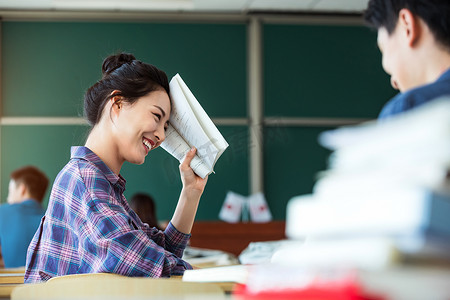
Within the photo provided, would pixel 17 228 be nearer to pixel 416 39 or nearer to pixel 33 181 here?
pixel 33 181

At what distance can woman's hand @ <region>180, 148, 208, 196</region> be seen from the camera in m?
2.07

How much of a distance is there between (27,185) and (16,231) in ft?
2.04

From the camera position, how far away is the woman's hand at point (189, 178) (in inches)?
81.7

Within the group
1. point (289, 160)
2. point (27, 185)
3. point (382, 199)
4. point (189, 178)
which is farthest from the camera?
point (289, 160)

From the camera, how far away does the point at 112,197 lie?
5.68 ft

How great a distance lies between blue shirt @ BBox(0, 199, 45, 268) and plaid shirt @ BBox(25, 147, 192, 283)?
206cm

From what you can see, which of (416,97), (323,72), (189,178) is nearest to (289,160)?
(323,72)

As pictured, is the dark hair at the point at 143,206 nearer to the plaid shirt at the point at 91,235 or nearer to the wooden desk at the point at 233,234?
the wooden desk at the point at 233,234

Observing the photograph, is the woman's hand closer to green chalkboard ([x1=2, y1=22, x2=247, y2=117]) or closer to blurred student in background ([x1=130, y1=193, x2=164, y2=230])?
blurred student in background ([x1=130, y1=193, x2=164, y2=230])

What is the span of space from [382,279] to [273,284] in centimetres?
12

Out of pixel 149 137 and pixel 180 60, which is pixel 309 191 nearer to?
pixel 180 60

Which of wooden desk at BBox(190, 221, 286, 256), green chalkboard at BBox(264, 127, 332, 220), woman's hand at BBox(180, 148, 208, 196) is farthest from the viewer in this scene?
green chalkboard at BBox(264, 127, 332, 220)

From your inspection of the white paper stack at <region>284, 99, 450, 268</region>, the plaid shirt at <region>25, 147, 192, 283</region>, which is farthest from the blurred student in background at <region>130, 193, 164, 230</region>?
the white paper stack at <region>284, 99, 450, 268</region>

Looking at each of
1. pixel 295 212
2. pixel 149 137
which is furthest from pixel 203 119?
pixel 295 212
